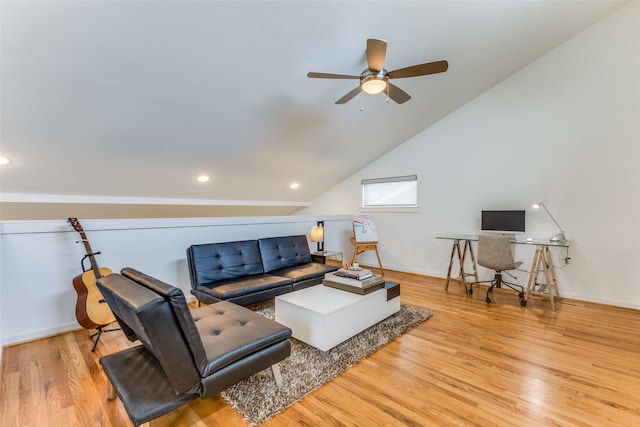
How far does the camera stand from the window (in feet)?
16.5

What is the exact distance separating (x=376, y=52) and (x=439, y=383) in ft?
8.14

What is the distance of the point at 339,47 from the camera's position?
2633mm

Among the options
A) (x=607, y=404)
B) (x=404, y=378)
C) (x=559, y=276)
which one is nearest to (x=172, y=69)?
(x=404, y=378)

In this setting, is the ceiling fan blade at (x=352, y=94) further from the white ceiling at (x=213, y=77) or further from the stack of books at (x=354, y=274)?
the stack of books at (x=354, y=274)

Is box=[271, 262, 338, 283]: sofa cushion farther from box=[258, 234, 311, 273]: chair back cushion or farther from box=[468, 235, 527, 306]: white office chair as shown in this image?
box=[468, 235, 527, 306]: white office chair

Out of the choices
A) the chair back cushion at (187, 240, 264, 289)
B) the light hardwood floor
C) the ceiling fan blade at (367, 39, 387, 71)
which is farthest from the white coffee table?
the ceiling fan blade at (367, 39, 387, 71)

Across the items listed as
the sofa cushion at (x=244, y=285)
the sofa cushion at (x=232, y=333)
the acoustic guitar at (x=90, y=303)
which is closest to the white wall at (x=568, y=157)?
the sofa cushion at (x=244, y=285)

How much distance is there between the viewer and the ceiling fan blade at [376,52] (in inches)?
79.7

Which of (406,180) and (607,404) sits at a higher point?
(406,180)

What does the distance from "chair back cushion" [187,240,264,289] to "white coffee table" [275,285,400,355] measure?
38.5 inches

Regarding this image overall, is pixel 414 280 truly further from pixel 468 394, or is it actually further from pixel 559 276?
pixel 468 394

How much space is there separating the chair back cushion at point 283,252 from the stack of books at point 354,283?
1.01m

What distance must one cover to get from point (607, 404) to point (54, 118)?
15.5 ft

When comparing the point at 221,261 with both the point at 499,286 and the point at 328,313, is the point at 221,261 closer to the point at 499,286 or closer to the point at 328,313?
the point at 328,313
